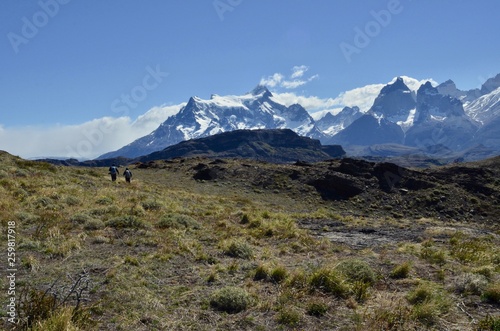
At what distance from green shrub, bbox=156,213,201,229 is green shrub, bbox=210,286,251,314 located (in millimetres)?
8887

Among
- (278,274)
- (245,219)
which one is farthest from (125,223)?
(278,274)

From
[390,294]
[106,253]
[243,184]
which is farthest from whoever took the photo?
[243,184]

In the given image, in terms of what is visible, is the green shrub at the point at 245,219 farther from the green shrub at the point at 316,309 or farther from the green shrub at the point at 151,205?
the green shrub at the point at 316,309

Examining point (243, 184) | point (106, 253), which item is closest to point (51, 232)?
point (106, 253)

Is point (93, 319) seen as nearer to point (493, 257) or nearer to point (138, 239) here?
point (138, 239)

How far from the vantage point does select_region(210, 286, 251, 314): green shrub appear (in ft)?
29.9

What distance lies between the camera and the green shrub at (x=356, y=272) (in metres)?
11.1

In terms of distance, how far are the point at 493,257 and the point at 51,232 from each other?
56.4ft

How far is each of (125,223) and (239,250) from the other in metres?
6.19

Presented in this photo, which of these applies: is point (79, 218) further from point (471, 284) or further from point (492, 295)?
point (492, 295)

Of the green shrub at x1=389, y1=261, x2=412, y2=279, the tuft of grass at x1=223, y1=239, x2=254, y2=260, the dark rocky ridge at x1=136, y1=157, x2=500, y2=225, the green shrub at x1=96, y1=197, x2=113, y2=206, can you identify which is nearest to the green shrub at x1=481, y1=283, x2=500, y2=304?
the green shrub at x1=389, y1=261, x2=412, y2=279

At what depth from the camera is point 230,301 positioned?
9.21 meters

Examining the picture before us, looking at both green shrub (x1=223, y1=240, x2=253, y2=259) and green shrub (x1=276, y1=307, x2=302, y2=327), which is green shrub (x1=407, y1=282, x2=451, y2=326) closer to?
green shrub (x1=276, y1=307, x2=302, y2=327)

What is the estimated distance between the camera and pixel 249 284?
35.1 ft
